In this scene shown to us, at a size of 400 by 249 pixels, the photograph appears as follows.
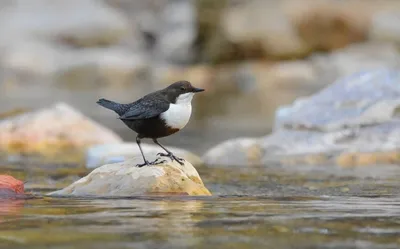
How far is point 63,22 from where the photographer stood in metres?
34.4

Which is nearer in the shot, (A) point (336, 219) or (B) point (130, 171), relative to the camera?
(A) point (336, 219)

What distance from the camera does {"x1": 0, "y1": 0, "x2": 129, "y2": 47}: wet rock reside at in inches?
1308

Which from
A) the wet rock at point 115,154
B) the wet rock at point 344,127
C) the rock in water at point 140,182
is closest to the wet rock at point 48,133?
the wet rock at point 115,154

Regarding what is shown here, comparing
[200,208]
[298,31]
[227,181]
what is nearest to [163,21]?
[298,31]

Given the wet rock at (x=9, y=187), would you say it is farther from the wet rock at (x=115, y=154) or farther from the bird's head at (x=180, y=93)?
the wet rock at (x=115, y=154)

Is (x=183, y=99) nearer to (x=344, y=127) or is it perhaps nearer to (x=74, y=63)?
(x=344, y=127)

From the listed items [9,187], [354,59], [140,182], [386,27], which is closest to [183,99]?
[140,182]

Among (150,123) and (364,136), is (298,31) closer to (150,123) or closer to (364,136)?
(364,136)

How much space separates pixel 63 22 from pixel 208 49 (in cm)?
Result: 672

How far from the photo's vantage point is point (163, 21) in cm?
3678

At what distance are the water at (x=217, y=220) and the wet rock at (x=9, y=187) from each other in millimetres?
163

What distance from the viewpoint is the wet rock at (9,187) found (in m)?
5.96

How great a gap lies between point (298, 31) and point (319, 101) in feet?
64.2

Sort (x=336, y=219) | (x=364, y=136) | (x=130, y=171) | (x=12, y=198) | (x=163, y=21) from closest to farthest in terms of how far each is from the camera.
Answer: (x=336, y=219) < (x=12, y=198) < (x=130, y=171) < (x=364, y=136) < (x=163, y=21)
